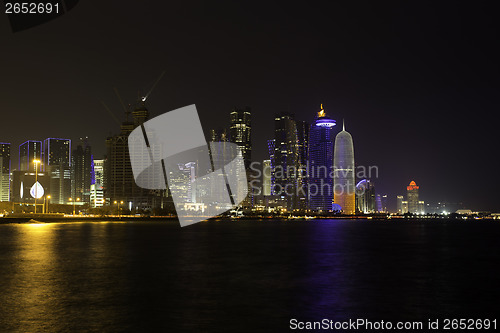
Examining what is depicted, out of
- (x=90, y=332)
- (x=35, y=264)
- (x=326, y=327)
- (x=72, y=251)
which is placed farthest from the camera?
(x=72, y=251)

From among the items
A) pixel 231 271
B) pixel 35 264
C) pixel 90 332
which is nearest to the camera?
pixel 90 332

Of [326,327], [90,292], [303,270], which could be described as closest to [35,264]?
[90,292]

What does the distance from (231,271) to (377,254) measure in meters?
29.0

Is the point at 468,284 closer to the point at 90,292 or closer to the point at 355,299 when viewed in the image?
the point at 355,299

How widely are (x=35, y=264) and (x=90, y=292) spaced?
19560 millimetres

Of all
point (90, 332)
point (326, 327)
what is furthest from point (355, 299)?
point (90, 332)

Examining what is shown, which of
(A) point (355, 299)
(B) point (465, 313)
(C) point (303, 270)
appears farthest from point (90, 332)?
(C) point (303, 270)

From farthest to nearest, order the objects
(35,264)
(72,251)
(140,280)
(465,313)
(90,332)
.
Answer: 1. (72,251)
2. (35,264)
3. (140,280)
4. (465,313)
5. (90,332)

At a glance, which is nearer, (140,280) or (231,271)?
(140,280)

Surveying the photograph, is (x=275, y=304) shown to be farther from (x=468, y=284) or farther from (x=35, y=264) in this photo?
(x=35, y=264)

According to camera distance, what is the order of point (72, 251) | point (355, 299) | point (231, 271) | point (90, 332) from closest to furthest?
1. point (90, 332)
2. point (355, 299)
3. point (231, 271)
4. point (72, 251)

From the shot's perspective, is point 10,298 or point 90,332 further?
point 10,298

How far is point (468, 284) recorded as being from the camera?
1586 inches

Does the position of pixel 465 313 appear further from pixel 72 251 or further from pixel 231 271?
pixel 72 251
